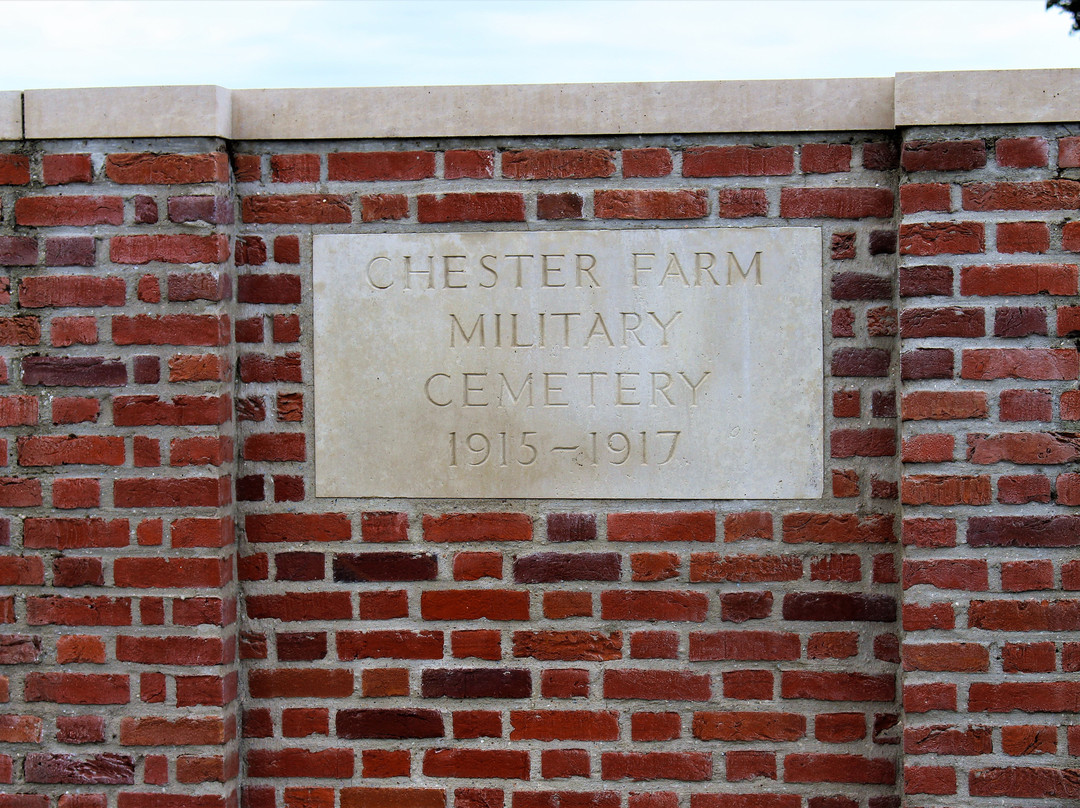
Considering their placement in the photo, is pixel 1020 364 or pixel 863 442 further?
pixel 863 442

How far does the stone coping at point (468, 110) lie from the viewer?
245 cm

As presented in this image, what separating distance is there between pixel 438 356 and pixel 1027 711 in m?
1.69

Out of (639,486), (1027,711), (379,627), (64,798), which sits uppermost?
(639,486)

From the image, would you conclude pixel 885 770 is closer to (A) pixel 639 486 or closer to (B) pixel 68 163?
(A) pixel 639 486

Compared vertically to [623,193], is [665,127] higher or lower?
higher

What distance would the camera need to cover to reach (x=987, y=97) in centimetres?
236

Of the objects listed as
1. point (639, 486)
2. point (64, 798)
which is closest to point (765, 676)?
point (639, 486)

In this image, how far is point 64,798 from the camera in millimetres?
2498

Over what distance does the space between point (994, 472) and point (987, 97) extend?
0.91 meters

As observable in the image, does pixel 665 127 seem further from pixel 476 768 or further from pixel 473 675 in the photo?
pixel 476 768

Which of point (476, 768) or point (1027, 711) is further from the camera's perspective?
point (476, 768)

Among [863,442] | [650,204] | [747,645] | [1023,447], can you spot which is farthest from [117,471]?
[1023,447]

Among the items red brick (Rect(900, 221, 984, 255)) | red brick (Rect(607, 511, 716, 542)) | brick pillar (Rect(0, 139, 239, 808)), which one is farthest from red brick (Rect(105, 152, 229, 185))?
red brick (Rect(900, 221, 984, 255))

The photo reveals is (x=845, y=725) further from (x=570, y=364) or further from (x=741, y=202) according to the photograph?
(x=741, y=202)
